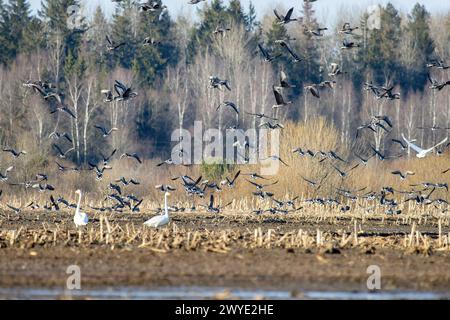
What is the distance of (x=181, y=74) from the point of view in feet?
277

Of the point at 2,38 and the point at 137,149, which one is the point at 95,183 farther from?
the point at 2,38

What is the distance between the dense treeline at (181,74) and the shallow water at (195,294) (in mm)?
47030

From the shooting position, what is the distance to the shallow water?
17750 mm

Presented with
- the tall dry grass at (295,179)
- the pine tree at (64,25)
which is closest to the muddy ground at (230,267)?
the tall dry grass at (295,179)

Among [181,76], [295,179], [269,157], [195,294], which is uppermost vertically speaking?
[181,76]

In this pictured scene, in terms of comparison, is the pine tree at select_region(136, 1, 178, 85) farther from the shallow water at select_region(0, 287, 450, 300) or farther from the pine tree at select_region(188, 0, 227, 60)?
the shallow water at select_region(0, 287, 450, 300)

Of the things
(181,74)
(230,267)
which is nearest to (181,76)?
(181,74)

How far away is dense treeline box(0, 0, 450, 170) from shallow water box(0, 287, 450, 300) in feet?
154

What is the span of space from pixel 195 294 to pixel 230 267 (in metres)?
2.33

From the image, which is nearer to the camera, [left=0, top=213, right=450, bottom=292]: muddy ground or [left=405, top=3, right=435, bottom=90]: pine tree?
[left=0, top=213, right=450, bottom=292]: muddy ground

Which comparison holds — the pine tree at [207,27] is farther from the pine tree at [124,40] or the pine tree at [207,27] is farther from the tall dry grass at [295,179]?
the tall dry grass at [295,179]

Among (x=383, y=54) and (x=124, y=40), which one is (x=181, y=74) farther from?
(x=383, y=54)

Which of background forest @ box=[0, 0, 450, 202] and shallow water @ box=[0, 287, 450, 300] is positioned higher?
background forest @ box=[0, 0, 450, 202]

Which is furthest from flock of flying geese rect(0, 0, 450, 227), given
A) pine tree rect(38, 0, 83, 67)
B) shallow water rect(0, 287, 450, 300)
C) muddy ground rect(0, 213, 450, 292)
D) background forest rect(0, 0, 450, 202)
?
pine tree rect(38, 0, 83, 67)
